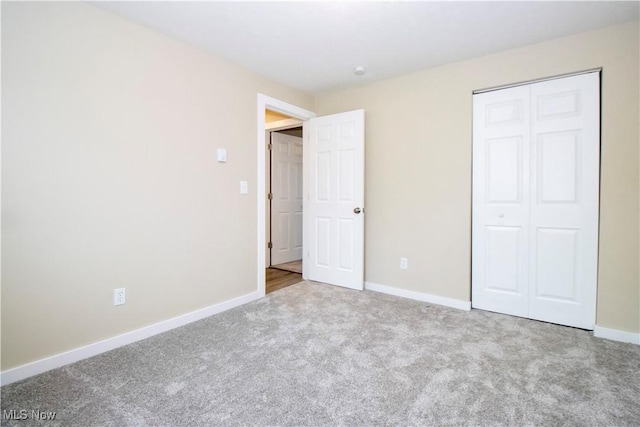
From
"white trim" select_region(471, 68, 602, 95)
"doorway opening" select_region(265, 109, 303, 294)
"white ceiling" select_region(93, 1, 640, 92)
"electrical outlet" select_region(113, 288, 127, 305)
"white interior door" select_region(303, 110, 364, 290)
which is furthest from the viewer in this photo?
"doorway opening" select_region(265, 109, 303, 294)

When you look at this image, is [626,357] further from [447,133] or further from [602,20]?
[602,20]

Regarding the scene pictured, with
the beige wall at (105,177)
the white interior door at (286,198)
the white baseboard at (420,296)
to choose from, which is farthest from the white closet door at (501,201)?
the white interior door at (286,198)

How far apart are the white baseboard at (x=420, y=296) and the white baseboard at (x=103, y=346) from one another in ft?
4.98

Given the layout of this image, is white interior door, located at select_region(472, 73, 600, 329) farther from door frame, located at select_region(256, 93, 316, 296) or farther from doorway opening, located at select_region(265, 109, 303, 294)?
doorway opening, located at select_region(265, 109, 303, 294)

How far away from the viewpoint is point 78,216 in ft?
6.75

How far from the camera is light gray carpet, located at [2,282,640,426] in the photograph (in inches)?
61.1

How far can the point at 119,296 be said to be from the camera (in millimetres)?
2271

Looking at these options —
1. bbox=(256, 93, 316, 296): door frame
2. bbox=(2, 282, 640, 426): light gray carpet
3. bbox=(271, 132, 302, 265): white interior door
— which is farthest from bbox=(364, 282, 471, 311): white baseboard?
bbox=(271, 132, 302, 265): white interior door

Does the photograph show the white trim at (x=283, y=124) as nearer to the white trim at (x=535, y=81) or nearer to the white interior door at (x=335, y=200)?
the white interior door at (x=335, y=200)

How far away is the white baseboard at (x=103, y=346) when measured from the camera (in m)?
Answer: 1.82

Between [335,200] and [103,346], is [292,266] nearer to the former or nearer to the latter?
[335,200]

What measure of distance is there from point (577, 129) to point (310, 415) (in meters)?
2.78

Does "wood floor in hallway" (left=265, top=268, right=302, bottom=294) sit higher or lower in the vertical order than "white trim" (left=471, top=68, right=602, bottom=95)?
lower

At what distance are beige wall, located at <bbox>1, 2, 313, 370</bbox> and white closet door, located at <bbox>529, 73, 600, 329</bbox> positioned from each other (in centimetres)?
265
